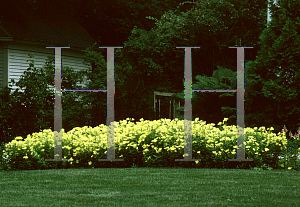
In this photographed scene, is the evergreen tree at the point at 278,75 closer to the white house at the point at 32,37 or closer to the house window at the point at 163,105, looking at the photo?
the house window at the point at 163,105

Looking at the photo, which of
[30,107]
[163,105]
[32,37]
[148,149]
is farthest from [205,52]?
[148,149]

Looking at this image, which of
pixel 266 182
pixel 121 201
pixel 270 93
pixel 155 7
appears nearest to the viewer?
pixel 121 201

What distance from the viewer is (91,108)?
12.9 meters

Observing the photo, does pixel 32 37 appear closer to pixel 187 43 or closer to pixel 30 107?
pixel 30 107

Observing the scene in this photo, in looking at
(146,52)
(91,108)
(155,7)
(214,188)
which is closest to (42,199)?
(214,188)

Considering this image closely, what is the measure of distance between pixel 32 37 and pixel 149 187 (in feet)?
32.9

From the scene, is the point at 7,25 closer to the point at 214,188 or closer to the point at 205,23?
the point at 205,23

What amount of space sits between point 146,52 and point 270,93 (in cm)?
575

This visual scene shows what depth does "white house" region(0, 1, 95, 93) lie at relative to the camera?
→ 1374 cm

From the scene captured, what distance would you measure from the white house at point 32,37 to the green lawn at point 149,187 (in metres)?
7.19

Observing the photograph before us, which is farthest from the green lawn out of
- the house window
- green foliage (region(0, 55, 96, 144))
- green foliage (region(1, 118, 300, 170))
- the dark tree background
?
the house window

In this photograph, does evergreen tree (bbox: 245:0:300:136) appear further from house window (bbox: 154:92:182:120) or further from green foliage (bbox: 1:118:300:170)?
house window (bbox: 154:92:182:120)

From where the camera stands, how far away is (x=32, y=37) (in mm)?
14438

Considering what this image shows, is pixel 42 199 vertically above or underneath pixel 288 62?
underneath
